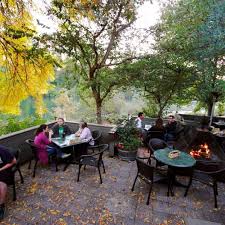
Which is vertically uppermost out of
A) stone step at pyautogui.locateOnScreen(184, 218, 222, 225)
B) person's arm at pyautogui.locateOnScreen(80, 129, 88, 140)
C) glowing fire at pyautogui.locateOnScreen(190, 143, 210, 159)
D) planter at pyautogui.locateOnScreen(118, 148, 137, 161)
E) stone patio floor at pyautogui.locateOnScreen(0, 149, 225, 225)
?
person's arm at pyautogui.locateOnScreen(80, 129, 88, 140)

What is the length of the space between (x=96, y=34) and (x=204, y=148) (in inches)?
200

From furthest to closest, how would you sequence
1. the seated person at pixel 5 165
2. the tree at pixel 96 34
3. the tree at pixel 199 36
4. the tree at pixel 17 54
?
the tree at pixel 96 34, the tree at pixel 199 36, the tree at pixel 17 54, the seated person at pixel 5 165

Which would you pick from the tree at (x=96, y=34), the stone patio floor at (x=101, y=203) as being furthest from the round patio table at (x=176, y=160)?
the tree at (x=96, y=34)

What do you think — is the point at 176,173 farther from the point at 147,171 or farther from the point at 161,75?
the point at 161,75

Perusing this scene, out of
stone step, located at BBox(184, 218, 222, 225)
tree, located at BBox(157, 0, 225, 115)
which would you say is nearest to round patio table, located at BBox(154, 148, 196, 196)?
stone step, located at BBox(184, 218, 222, 225)

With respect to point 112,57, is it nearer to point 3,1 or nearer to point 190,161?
point 3,1

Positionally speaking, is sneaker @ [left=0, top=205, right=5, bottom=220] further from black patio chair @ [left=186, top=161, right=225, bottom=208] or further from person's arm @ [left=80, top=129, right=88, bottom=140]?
black patio chair @ [left=186, top=161, right=225, bottom=208]

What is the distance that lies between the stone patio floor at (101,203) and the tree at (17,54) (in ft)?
10.8

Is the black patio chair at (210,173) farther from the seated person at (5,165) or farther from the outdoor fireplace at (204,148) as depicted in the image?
the seated person at (5,165)

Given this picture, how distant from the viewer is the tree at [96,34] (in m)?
6.02

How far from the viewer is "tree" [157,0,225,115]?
5426 mm

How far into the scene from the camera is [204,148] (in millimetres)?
5082

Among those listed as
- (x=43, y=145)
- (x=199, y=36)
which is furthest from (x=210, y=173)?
(x=199, y=36)

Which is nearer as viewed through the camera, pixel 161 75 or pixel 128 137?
pixel 128 137
